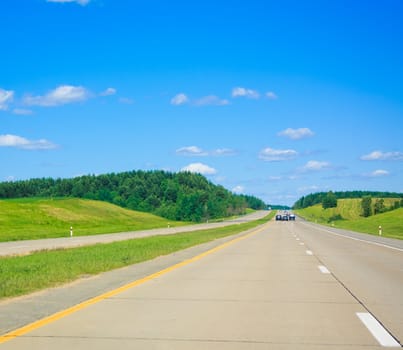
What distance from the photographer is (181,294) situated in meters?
12.0

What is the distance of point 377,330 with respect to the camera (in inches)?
328

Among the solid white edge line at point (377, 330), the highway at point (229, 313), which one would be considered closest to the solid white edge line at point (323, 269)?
the highway at point (229, 313)

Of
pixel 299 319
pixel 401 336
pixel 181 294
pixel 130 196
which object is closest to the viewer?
pixel 401 336

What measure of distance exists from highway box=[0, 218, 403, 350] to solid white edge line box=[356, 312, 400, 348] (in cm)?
1

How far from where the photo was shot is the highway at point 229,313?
24.9 ft

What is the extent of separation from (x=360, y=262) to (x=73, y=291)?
11.4 metres

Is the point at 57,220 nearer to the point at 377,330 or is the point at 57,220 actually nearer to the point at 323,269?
the point at 323,269

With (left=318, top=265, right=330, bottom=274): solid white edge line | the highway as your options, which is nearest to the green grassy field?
(left=318, top=265, right=330, bottom=274): solid white edge line

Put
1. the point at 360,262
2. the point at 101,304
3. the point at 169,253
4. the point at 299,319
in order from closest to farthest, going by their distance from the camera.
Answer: the point at 299,319 → the point at 101,304 → the point at 360,262 → the point at 169,253

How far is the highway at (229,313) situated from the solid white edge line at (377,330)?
0.5 inches

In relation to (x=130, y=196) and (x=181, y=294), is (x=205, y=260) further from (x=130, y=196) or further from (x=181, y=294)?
(x=130, y=196)

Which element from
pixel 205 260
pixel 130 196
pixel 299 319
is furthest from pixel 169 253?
pixel 130 196

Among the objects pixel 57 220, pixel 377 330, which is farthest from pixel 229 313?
pixel 57 220

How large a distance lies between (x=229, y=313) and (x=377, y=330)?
2.41 metres
